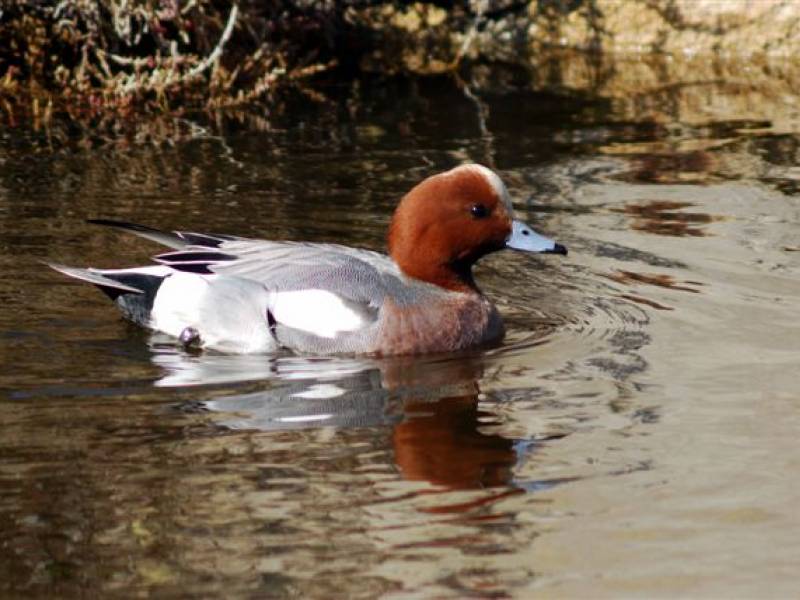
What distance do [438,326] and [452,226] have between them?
47 centimetres

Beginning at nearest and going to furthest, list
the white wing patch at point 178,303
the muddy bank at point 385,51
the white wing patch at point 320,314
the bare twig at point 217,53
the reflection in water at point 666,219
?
the white wing patch at point 320,314
the white wing patch at point 178,303
the reflection in water at point 666,219
the bare twig at point 217,53
the muddy bank at point 385,51

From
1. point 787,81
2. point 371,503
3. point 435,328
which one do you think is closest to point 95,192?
point 435,328

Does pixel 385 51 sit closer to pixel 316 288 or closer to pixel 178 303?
pixel 178 303

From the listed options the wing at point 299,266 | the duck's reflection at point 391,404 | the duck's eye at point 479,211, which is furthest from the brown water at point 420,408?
the duck's eye at point 479,211

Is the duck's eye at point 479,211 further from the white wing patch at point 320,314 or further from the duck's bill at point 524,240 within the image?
the white wing patch at point 320,314

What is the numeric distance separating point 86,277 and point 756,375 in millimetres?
2841

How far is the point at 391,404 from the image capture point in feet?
20.2

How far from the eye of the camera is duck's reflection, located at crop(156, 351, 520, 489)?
5516 mm

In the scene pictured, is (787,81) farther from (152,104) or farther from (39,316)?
(39,316)

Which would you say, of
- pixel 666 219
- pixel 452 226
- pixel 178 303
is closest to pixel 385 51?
pixel 666 219

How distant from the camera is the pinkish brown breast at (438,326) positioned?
22.4ft

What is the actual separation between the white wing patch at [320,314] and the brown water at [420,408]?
157 mm

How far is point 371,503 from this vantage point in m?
5.05

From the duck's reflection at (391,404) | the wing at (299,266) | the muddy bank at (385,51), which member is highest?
the muddy bank at (385,51)
